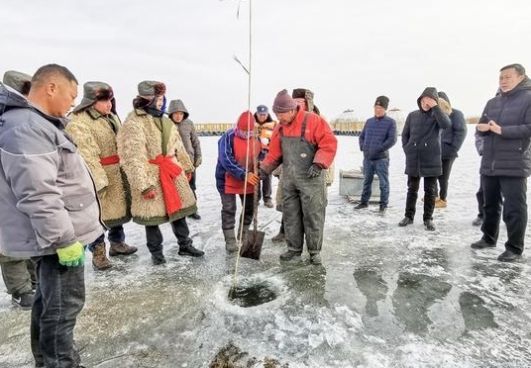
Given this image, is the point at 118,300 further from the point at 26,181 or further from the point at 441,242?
the point at 441,242

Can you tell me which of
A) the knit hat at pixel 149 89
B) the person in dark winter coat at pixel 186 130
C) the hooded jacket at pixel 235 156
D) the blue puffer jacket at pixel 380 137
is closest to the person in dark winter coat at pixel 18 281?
the knit hat at pixel 149 89

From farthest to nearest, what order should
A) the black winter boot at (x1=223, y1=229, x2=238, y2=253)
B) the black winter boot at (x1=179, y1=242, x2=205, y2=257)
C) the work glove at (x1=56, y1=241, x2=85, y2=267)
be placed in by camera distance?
1. the black winter boot at (x1=223, y1=229, x2=238, y2=253)
2. the black winter boot at (x1=179, y1=242, x2=205, y2=257)
3. the work glove at (x1=56, y1=241, x2=85, y2=267)

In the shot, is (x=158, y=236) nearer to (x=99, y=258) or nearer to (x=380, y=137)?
(x=99, y=258)

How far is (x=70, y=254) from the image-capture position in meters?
1.92

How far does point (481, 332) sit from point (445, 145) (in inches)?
174

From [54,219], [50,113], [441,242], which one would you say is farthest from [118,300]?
[441,242]

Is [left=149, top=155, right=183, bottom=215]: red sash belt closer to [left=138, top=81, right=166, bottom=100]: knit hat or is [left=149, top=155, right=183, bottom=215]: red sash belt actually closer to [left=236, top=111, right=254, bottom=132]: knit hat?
[left=138, top=81, right=166, bottom=100]: knit hat

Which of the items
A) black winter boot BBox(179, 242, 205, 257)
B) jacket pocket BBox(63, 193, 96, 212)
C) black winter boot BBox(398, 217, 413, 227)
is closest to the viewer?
jacket pocket BBox(63, 193, 96, 212)

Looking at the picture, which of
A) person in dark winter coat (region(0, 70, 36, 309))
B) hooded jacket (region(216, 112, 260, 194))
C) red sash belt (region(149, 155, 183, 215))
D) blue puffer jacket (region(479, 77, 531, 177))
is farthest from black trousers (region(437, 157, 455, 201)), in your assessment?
person in dark winter coat (region(0, 70, 36, 309))

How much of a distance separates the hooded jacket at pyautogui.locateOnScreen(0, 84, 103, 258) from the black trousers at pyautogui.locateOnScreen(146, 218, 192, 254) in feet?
6.32

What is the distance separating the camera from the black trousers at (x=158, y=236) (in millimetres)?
3955

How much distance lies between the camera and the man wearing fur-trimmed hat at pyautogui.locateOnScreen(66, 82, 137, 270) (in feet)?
12.1

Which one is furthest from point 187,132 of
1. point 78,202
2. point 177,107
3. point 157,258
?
point 78,202

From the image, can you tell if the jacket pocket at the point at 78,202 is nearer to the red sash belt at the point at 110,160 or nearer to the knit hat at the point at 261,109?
the red sash belt at the point at 110,160
